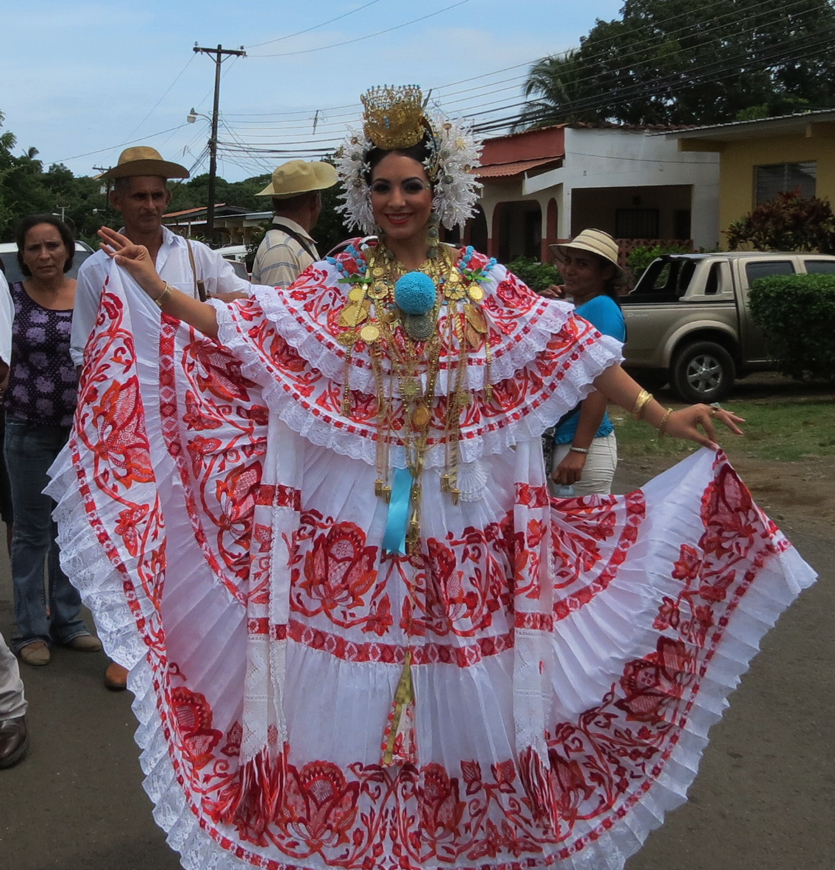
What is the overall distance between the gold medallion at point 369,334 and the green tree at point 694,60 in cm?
4287

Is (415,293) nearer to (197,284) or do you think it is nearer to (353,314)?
(353,314)

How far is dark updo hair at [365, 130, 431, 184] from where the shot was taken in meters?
3.13

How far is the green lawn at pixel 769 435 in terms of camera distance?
32.9ft

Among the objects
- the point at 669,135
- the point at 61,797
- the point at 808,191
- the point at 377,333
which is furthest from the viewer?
the point at 669,135

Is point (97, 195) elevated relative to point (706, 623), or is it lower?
elevated

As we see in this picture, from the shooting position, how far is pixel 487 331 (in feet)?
10.3

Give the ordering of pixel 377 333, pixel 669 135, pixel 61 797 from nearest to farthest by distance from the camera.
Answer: pixel 377 333
pixel 61 797
pixel 669 135

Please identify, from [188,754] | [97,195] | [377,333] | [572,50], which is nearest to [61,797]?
[188,754]

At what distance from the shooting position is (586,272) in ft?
14.6

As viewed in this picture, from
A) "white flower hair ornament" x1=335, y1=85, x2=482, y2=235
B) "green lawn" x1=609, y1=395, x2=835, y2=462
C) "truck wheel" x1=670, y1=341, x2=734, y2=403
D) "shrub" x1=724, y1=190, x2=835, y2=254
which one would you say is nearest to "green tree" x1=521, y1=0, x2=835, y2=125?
"shrub" x1=724, y1=190, x2=835, y2=254

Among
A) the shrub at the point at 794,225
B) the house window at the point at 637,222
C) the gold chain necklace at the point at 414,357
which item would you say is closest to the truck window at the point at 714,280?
the shrub at the point at 794,225

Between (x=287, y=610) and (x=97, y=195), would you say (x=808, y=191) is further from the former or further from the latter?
(x=97, y=195)

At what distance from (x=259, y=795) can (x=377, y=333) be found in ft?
4.13

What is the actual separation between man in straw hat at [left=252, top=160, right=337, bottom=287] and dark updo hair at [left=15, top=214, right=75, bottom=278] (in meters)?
0.83
